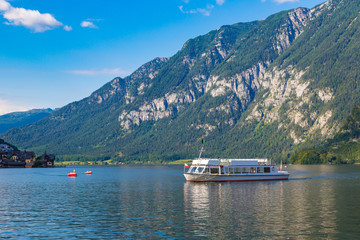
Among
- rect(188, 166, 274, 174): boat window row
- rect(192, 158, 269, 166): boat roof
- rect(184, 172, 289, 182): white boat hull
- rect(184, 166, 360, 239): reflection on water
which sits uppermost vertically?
rect(192, 158, 269, 166): boat roof

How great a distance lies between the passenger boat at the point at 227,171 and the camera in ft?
481

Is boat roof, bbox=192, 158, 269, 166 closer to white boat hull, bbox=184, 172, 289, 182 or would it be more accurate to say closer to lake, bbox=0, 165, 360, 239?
white boat hull, bbox=184, 172, 289, 182

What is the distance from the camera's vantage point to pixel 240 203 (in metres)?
81.9

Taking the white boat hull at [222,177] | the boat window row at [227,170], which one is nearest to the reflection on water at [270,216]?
the white boat hull at [222,177]

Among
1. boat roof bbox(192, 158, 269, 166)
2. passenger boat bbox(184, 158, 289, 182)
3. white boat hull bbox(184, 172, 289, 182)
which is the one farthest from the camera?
boat roof bbox(192, 158, 269, 166)

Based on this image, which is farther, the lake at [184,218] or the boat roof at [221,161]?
the boat roof at [221,161]

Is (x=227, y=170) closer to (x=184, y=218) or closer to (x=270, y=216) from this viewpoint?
(x=270, y=216)

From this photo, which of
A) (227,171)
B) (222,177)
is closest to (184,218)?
(222,177)

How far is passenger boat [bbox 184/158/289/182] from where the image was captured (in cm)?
14662

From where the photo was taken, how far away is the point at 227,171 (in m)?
149

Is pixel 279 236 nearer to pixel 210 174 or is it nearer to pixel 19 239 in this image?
pixel 19 239

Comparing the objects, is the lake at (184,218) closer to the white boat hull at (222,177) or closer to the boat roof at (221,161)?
the white boat hull at (222,177)

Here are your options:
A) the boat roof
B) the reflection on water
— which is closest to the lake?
the reflection on water

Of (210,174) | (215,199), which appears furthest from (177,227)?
(210,174)
